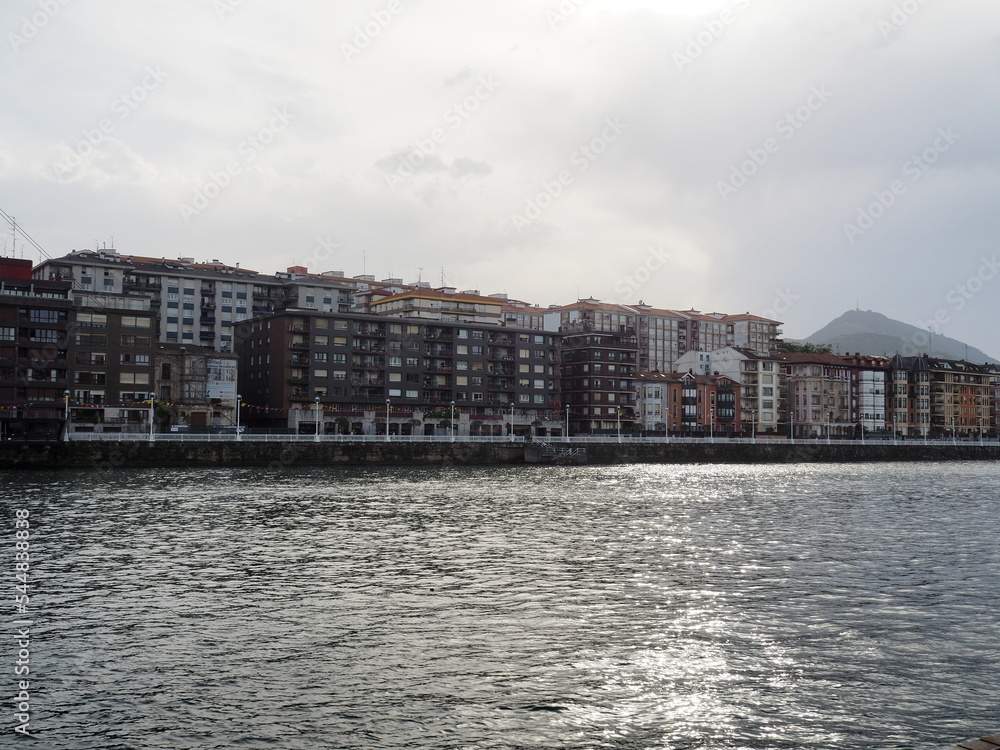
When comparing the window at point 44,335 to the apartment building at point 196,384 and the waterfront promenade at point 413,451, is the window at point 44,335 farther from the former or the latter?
the waterfront promenade at point 413,451

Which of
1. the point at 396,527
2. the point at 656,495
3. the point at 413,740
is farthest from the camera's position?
the point at 656,495

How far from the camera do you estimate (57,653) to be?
78.7ft

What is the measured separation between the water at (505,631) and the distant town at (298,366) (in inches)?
2589

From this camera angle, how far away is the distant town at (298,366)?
122m

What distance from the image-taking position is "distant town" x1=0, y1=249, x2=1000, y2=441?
12249cm

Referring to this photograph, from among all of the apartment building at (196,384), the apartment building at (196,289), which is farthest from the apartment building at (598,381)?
the apartment building at (196,384)

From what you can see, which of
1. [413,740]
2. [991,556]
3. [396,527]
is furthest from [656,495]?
[413,740]

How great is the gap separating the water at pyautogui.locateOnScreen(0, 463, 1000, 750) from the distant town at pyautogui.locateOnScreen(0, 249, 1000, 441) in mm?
65757

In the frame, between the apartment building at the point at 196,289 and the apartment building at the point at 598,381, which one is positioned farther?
the apartment building at the point at 598,381

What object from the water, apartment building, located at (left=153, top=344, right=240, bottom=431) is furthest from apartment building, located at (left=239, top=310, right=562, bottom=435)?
the water

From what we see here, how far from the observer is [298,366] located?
486 ft

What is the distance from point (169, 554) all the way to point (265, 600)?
11760 millimetres

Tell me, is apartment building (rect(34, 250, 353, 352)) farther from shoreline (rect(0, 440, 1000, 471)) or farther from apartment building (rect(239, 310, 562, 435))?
shoreline (rect(0, 440, 1000, 471))

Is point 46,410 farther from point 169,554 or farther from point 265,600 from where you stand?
point 265,600
